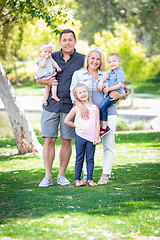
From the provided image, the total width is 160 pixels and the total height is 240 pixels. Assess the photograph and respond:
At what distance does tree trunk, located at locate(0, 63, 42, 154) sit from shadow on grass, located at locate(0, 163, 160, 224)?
3.01 meters

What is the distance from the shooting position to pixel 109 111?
18.9 ft

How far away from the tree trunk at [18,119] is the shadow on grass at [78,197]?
3005 millimetres

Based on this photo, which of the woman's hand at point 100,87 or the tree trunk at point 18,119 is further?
the tree trunk at point 18,119

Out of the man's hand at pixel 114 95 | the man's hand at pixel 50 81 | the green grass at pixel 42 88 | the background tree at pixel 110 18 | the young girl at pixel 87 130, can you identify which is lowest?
the green grass at pixel 42 88

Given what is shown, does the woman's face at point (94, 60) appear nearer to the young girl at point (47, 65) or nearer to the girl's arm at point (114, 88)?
the girl's arm at point (114, 88)

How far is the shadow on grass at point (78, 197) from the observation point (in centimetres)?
465

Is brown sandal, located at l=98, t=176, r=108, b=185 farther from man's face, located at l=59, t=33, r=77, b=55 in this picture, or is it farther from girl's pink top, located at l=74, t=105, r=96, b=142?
man's face, located at l=59, t=33, r=77, b=55

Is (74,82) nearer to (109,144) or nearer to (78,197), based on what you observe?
(109,144)

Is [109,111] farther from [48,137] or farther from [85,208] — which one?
[85,208]

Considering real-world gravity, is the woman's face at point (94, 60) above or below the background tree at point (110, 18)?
below

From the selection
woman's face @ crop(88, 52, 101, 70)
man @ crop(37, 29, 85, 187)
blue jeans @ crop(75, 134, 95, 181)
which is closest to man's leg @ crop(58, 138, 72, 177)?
man @ crop(37, 29, 85, 187)

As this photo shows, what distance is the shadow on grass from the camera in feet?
15.3

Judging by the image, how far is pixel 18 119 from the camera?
9.72 meters

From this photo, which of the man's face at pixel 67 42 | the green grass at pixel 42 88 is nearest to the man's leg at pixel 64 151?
the man's face at pixel 67 42
